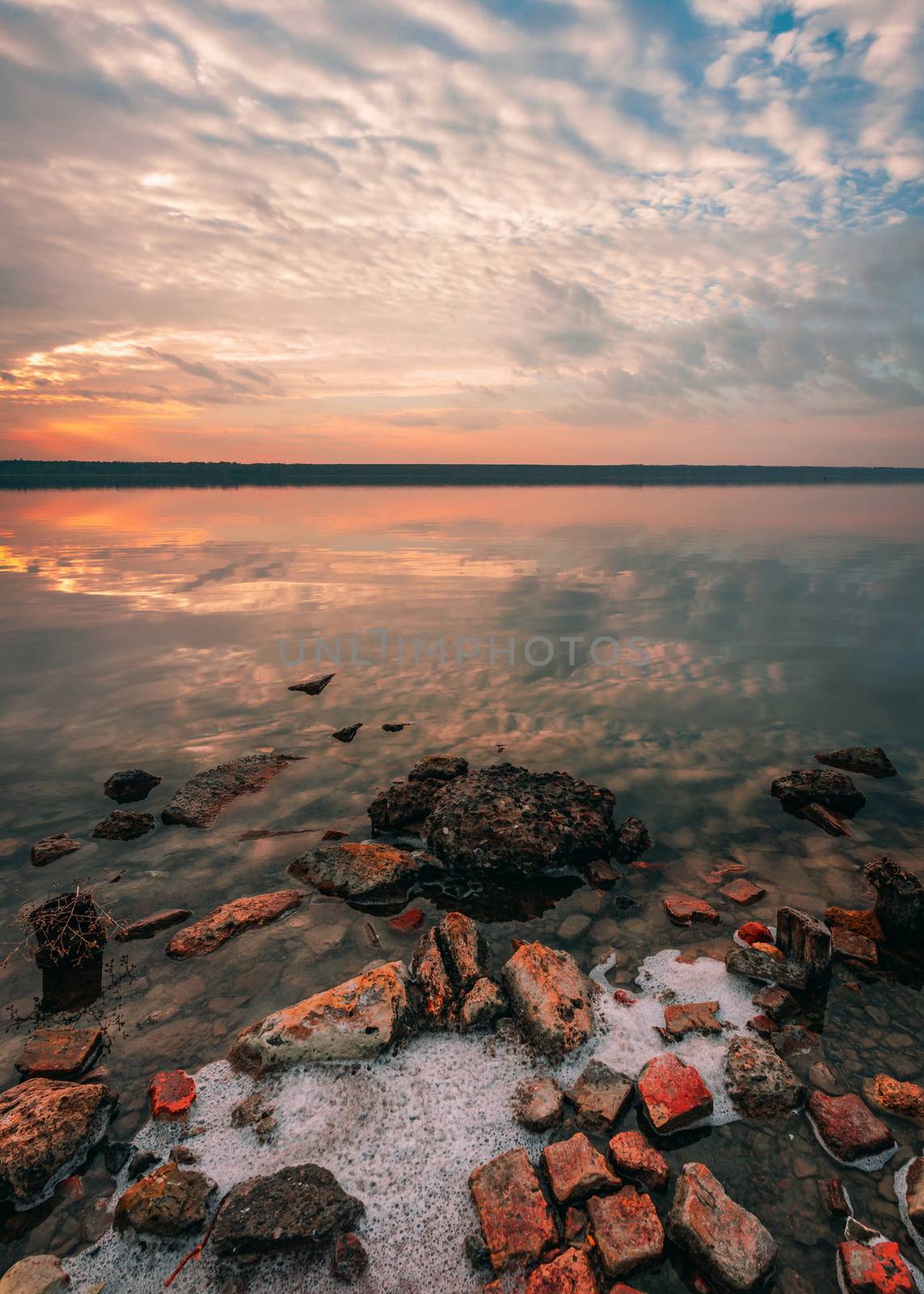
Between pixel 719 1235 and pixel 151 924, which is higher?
pixel 719 1235

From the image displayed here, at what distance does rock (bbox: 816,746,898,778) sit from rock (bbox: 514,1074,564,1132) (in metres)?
8.59

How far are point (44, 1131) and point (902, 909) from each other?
7864 mm

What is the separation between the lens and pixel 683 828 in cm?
904

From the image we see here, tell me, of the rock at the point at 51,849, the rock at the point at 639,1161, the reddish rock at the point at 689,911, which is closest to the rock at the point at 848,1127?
the rock at the point at 639,1161

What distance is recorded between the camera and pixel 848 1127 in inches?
176

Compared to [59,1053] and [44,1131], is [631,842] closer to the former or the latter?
[59,1053]

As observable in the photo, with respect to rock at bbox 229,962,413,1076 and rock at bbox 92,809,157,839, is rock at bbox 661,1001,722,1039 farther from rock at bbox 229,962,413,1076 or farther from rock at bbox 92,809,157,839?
rock at bbox 92,809,157,839

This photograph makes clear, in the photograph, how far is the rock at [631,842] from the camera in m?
8.27

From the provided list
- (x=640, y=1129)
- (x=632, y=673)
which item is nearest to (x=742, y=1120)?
(x=640, y=1129)

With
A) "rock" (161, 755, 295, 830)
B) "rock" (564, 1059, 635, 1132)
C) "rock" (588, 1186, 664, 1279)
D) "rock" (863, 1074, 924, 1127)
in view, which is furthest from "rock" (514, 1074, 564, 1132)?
"rock" (161, 755, 295, 830)

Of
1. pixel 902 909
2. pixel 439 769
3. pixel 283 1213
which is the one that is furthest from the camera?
pixel 439 769

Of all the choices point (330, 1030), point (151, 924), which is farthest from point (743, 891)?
point (151, 924)

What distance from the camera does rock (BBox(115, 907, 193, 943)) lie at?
22.2 ft

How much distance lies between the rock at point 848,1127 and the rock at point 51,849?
8788 mm
